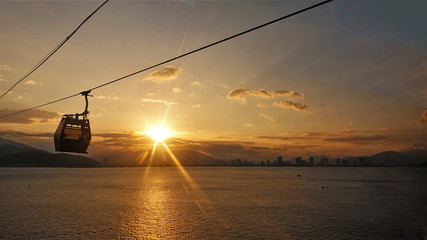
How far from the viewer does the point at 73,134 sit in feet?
77.5

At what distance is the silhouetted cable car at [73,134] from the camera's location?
2319 cm

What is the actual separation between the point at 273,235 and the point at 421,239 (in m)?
17.2

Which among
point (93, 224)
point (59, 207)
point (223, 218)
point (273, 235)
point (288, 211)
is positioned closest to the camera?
point (273, 235)

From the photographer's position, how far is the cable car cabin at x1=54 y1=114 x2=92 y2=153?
23.2 meters

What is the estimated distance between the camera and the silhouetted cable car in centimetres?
2319

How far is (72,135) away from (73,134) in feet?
0.38

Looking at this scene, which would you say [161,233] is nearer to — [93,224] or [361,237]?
[93,224]

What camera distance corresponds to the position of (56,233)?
40500mm

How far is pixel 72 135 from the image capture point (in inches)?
930

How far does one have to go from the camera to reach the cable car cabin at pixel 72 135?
2322 cm

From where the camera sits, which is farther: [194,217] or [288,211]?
[288,211]

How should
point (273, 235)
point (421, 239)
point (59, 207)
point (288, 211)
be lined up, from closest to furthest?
point (421, 239)
point (273, 235)
point (288, 211)
point (59, 207)

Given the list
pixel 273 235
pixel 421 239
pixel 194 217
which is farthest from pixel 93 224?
pixel 421 239

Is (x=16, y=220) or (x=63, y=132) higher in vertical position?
(x=63, y=132)
